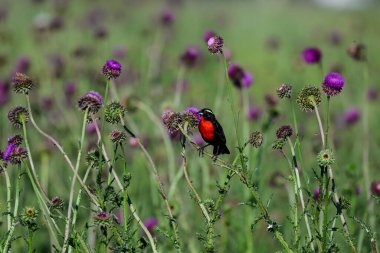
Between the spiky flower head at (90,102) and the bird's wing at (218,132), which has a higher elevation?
the spiky flower head at (90,102)

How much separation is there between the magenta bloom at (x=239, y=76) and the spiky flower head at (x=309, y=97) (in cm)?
132

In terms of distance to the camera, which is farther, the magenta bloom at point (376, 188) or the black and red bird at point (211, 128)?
the magenta bloom at point (376, 188)

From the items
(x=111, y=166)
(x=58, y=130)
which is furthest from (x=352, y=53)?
(x=58, y=130)

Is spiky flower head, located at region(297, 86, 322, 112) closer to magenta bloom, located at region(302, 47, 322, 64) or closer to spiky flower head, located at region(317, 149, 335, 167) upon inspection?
spiky flower head, located at region(317, 149, 335, 167)

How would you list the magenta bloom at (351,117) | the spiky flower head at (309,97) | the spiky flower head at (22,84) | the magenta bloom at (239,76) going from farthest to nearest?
the magenta bloom at (351,117) < the magenta bloom at (239,76) < the spiky flower head at (22,84) < the spiky flower head at (309,97)

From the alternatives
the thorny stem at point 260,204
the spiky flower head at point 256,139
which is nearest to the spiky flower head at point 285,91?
the spiky flower head at point 256,139

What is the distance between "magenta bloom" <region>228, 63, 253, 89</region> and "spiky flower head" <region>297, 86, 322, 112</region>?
1324 millimetres

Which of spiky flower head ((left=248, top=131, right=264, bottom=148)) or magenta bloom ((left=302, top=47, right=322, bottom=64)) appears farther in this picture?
magenta bloom ((left=302, top=47, right=322, bottom=64))

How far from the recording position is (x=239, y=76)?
3.14m

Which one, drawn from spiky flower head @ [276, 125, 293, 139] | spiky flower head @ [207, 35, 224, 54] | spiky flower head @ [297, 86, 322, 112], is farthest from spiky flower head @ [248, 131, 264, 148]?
spiky flower head @ [207, 35, 224, 54]

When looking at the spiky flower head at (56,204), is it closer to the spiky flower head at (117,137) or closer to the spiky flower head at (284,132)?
the spiky flower head at (117,137)

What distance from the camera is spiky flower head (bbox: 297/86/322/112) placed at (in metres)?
1.77

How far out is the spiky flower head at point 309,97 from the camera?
5.82ft

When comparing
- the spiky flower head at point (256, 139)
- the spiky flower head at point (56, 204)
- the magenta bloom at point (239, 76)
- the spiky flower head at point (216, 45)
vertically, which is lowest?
the spiky flower head at point (56, 204)
